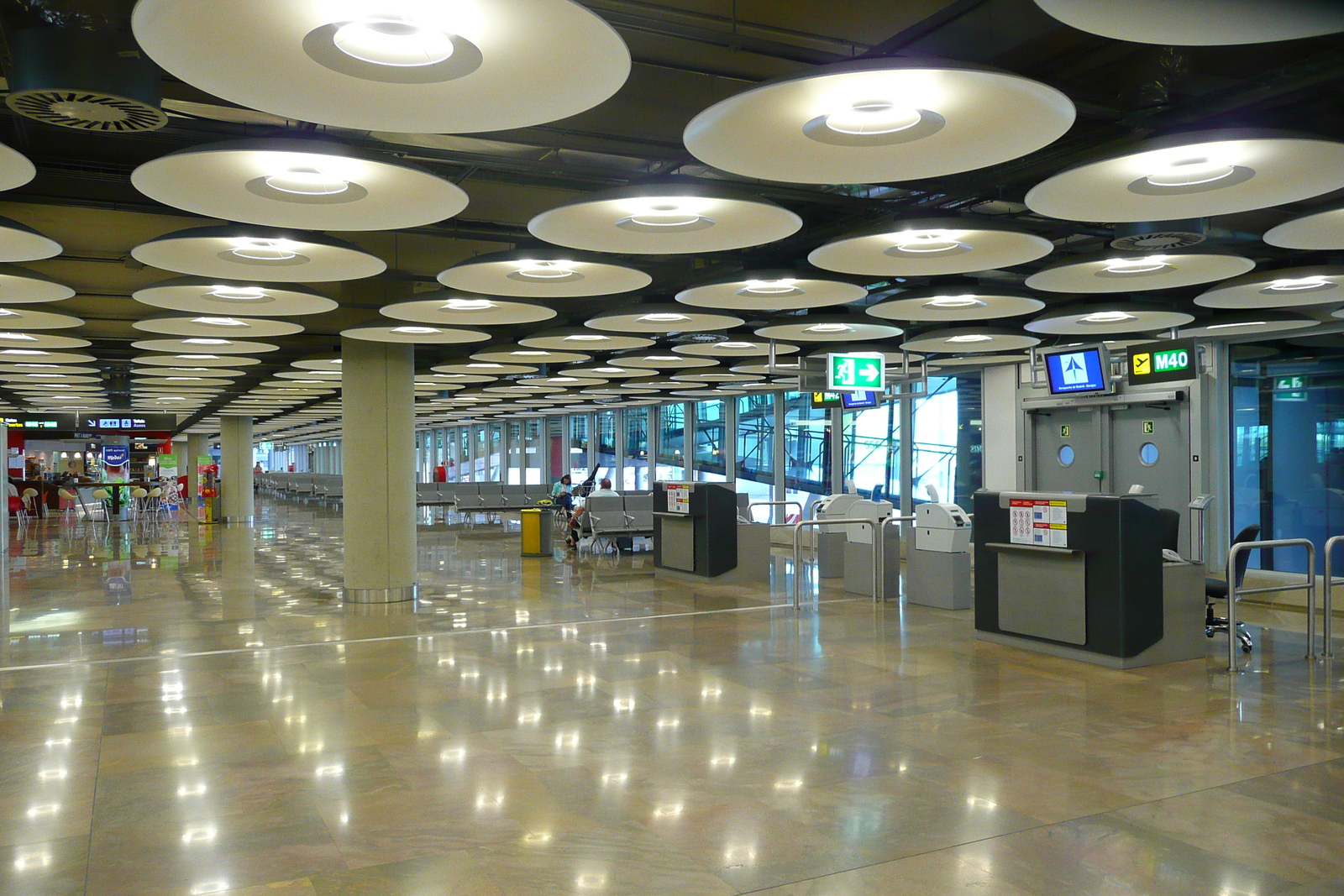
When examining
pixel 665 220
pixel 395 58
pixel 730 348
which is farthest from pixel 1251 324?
pixel 395 58

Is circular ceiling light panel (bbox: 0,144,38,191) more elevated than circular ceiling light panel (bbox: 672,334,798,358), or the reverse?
circular ceiling light panel (bbox: 672,334,798,358)

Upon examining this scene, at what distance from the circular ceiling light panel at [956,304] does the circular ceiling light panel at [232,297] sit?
6.34 meters

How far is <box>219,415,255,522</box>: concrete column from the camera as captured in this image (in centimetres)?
3031

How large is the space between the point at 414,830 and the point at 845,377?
10.5 meters

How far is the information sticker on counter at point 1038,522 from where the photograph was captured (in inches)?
333

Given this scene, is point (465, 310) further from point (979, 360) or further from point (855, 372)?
point (979, 360)

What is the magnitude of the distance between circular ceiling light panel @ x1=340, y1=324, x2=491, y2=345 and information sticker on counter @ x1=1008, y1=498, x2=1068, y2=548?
23.5 feet

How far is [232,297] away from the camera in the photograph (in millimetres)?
9875

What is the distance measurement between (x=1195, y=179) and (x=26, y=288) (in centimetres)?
1004

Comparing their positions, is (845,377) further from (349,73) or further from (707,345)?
(349,73)

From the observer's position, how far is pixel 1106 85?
6090mm

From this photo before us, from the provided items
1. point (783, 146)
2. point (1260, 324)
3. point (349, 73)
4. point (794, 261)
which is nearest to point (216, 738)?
point (349, 73)

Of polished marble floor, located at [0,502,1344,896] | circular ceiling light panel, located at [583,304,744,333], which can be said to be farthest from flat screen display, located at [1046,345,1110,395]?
circular ceiling light panel, located at [583,304,744,333]

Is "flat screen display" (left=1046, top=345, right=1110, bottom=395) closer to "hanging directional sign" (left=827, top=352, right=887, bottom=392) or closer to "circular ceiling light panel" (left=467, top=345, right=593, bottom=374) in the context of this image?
"hanging directional sign" (left=827, top=352, right=887, bottom=392)
